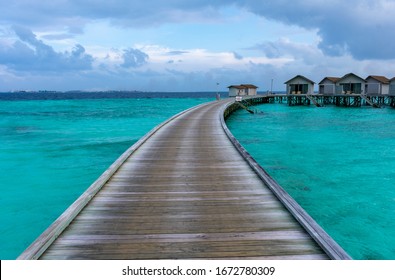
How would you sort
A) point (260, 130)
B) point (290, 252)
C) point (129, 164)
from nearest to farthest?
point (290, 252) → point (129, 164) → point (260, 130)

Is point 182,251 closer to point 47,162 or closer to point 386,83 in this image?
point 47,162

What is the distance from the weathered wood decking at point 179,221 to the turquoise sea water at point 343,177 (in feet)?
9.48

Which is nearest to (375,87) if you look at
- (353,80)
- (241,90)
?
(353,80)

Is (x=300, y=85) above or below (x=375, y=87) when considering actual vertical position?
above

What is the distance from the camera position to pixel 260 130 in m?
28.4

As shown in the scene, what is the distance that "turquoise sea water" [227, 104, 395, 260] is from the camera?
8.84m

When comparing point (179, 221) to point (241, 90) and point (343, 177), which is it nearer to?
point (343, 177)

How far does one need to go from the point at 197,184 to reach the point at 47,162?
11.5 meters

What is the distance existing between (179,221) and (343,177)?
32.9 ft

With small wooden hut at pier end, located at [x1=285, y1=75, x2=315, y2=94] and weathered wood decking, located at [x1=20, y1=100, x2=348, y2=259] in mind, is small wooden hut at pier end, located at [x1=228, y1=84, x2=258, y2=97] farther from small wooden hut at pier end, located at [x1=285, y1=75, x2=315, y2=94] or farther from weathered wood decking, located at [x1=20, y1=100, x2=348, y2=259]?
weathered wood decking, located at [x1=20, y1=100, x2=348, y2=259]

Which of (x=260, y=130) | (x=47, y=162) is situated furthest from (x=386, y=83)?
(x=47, y=162)

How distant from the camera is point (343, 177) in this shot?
13.7 meters

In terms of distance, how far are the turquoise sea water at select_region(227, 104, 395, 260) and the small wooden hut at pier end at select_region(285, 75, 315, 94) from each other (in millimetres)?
33514

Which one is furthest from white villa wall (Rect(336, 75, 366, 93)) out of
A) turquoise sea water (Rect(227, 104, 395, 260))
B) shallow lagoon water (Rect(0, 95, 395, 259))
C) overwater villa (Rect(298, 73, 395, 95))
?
shallow lagoon water (Rect(0, 95, 395, 259))
